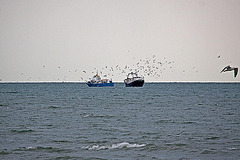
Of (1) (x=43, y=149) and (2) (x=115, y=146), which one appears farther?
(2) (x=115, y=146)

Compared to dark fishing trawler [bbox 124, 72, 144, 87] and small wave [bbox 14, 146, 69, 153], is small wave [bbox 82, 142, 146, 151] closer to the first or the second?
small wave [bbox 14, 146, 69, 153]

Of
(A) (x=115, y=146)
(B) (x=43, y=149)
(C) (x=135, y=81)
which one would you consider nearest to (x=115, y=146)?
(A) (x=115, y=146)

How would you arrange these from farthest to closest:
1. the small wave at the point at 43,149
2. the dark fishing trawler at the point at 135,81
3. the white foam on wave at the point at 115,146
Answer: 1. the dark fishing trawler at the point at 135,81
2. the white foam on wave at the point at 115,146
3. the small wave at the point at 43,149

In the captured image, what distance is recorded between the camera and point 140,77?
18462 centimetres

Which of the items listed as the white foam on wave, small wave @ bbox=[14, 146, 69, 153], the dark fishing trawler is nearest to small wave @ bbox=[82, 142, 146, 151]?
the white foam on wave

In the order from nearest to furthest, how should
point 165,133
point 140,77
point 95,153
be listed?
point 95,153, point 165,133, point 140,77

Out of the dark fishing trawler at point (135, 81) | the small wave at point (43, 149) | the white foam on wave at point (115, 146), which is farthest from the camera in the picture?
the dark fishing trawler at point (135, 81)

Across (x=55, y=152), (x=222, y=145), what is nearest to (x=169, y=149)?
(x=222, y=145)

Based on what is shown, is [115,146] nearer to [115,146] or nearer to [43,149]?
[115,146]

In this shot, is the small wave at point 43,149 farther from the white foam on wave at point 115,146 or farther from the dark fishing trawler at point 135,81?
the dark fishing trawler at point 135,81

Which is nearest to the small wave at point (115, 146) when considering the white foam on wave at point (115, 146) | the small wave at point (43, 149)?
the white foam on wave at point (115, 146)

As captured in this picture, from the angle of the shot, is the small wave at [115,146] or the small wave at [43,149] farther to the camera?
the small wave at [115,146]

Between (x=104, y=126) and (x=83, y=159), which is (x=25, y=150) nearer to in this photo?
(x=83, y=159)

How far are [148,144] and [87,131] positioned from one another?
800cm
